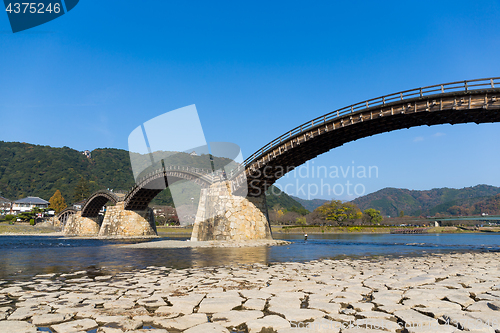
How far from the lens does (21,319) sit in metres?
4.80

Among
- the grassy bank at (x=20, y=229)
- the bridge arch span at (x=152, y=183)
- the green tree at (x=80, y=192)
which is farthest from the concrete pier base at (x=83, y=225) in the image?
the green tree at (x=80, y=192)

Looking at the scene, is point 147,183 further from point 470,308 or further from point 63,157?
point 63,157

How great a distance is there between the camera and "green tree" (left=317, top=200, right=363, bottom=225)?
9225 cm

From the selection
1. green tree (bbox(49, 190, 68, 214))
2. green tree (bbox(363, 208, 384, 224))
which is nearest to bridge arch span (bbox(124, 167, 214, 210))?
green tree (bbox(363, 208, 384, 224))

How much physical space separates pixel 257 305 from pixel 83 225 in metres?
82.3

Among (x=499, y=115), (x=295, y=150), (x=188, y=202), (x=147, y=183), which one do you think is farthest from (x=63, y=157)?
(x=499, y=115)

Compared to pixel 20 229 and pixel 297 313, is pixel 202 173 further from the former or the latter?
pixel 20 229

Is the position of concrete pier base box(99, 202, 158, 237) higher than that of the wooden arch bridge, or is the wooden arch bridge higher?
the wooden arch bridge

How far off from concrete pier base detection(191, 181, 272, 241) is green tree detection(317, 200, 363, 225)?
208ft

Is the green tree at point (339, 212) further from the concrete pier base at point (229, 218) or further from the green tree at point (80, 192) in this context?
the green tree at point (80, 192)

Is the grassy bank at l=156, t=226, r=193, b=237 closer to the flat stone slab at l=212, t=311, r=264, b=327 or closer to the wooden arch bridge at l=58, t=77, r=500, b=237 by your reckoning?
the wooden arch bridge at l=58, t=77, r=500, b=237

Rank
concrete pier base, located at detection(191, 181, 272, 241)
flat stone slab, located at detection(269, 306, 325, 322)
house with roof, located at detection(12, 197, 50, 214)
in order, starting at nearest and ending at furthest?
1. flat stone slab, located at detection(269, 306, 325, 322)
2. concrete pier base, located at detection(191, 181, 272, 241)
3. house with roof, located at detection(12, 197, 50, 214)

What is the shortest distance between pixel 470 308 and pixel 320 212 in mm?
100496

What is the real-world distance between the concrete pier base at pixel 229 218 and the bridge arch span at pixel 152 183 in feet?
24.2
